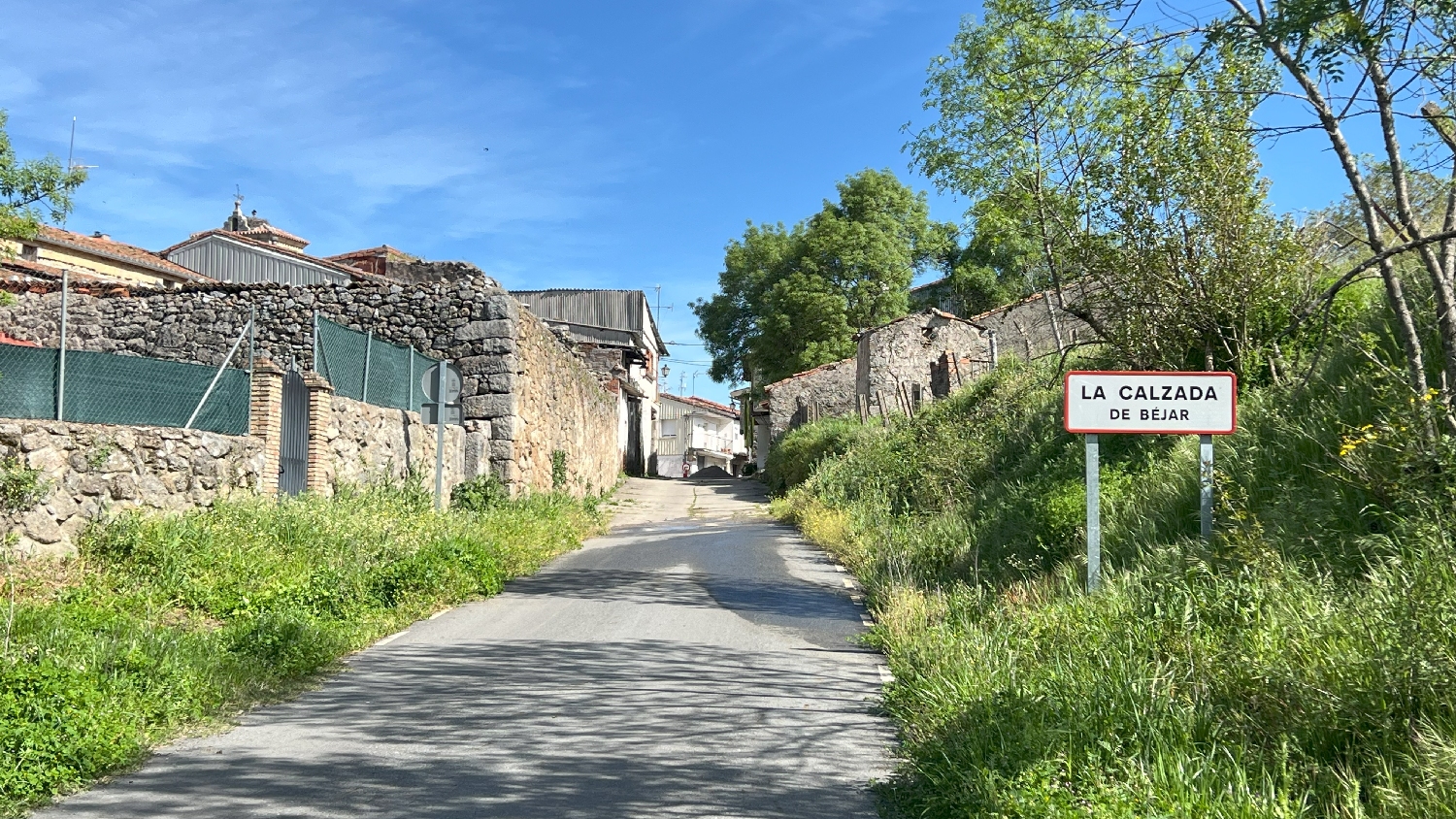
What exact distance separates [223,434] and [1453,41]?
1102 centimetres

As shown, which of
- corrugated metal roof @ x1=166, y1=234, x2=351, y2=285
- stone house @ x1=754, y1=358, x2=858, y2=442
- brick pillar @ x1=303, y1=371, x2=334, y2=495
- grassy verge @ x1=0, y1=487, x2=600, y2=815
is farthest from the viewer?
stone house @ x1=754, y1=358, x2=858, y2=442

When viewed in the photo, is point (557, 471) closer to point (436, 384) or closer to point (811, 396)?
point (436, 384)

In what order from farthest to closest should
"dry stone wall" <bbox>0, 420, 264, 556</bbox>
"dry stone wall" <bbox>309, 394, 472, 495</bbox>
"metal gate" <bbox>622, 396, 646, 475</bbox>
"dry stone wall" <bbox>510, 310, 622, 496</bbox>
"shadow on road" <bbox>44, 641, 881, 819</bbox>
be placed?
"metal gate" <bbox>622, 396, 646, 475</bbox> < "dry stone wall" <bbox>510, 310, 622, 496</bbox> < "dry stone wall" <bbox>309, 394, 472, 495</bbox> < "dry stone wall" <bbox>0, 420, 264, 556</bbox> < "shadow on road" <bbox>44, 641, 881, 819</bbox>

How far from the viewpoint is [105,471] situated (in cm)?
952

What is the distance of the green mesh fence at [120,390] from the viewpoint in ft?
30.3

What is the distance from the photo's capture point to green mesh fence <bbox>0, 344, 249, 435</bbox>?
9227 mm

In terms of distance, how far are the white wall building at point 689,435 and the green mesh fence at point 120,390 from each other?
5721cm

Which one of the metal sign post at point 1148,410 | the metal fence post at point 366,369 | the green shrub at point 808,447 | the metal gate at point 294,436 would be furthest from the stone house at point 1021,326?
the metal sign post at point 1148,410

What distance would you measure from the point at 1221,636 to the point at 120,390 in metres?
9.85

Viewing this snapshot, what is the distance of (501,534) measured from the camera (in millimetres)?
14281

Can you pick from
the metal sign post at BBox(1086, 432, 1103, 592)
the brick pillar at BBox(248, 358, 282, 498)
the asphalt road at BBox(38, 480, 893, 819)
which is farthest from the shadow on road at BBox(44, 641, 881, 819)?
the brick pillar at BBox(248, 358, 282, 498)

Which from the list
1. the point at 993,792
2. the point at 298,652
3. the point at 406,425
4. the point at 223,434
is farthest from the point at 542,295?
the point at 993,792

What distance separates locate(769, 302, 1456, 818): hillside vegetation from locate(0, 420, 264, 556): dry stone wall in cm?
690

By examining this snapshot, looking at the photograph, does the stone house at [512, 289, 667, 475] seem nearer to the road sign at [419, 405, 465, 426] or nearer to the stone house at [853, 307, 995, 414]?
the stone house at [853, 307, 995, 414]
